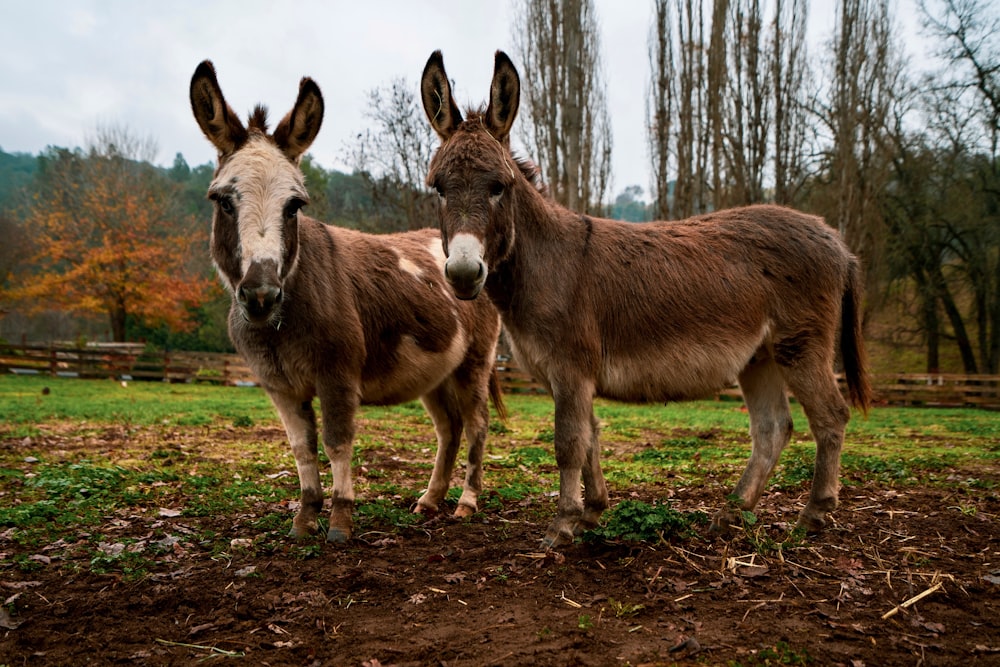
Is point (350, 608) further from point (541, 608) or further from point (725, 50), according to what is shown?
point (725, 50)

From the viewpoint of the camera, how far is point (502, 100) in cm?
387

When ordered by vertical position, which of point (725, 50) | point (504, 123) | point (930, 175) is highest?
point (725, 50)

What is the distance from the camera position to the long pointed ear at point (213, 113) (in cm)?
397

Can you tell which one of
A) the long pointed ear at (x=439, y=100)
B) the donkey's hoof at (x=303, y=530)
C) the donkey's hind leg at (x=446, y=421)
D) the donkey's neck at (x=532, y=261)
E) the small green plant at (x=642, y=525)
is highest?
the long pointed ear at (x=439, y=100)

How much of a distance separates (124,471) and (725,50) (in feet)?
62.0

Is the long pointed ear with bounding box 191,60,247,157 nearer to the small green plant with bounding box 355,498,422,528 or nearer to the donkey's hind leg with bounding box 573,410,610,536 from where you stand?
the small green plant with bounding box 355,498,422,528

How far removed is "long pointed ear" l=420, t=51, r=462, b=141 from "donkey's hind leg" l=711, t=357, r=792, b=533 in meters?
2.74

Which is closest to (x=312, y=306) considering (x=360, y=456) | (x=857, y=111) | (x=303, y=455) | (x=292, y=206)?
(x=292, y=206)

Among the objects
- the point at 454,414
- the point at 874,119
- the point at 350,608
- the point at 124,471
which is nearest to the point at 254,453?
the point at 124,471

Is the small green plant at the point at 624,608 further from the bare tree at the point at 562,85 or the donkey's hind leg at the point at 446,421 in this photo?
the bare tree at the point at 562,85

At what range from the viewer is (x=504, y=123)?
3.89 metres

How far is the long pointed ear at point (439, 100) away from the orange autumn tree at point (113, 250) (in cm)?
2637

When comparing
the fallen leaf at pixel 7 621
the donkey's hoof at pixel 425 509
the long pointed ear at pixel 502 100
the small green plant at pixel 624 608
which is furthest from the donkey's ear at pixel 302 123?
the small green plant at pixel 624 608

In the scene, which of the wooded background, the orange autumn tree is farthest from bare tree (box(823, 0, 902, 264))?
the orange autumn tree
